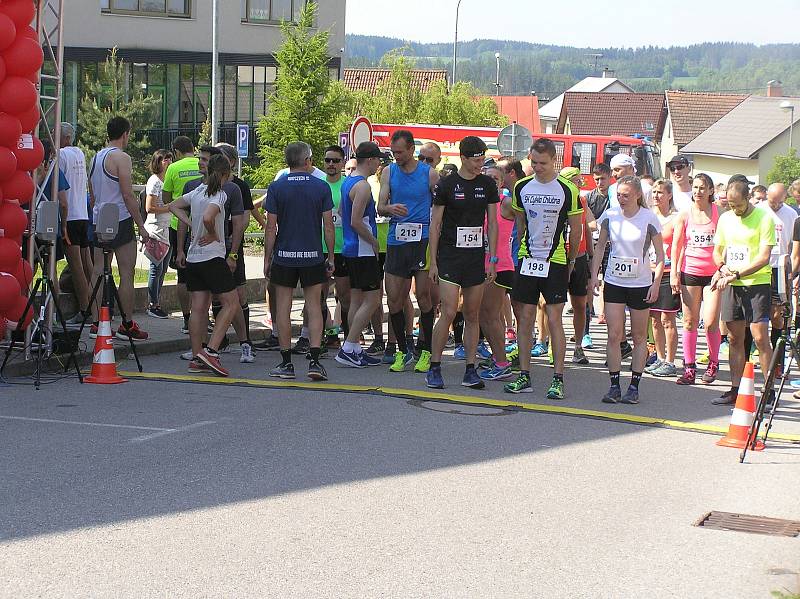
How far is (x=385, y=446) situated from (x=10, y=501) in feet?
8.50

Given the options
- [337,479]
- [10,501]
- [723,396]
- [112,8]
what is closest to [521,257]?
[723,396]

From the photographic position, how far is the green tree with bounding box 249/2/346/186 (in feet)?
125

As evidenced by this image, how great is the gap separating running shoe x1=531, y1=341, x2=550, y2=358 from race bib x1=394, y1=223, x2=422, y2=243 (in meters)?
2.45

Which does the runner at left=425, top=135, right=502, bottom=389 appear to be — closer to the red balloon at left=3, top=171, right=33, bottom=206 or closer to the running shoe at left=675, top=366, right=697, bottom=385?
the running shoe at left=675, top=366, right=697, bottom=385

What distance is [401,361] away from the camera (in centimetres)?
1183

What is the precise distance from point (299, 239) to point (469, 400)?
2098mm

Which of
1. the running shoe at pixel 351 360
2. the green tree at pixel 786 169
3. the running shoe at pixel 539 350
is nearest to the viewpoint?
the running shoe at pixel 351 360

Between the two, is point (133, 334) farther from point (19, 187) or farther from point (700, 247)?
point (700, 247)

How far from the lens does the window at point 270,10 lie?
165ft

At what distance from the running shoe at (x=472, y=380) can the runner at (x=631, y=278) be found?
3.53 feet

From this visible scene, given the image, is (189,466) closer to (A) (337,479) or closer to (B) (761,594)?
(A) (337,479)

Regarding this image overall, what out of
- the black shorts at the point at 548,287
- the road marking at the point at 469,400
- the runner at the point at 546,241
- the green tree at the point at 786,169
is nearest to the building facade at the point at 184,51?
the green tree at the point at 786,169

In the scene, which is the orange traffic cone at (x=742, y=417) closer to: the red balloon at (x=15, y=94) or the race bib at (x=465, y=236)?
the race bib at (x=465, y=236)

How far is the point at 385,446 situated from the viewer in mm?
8266
